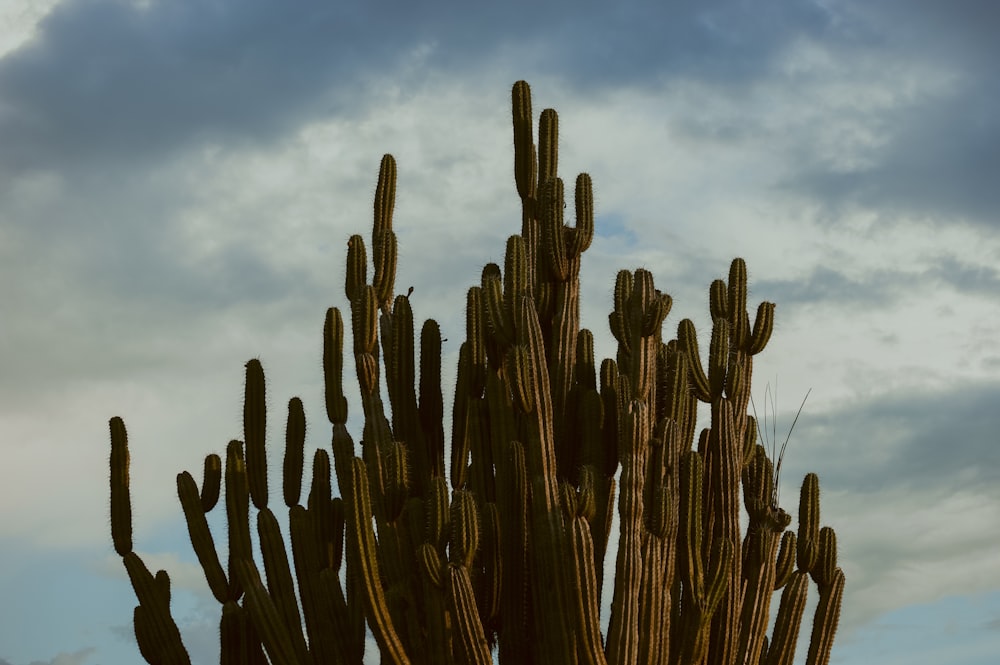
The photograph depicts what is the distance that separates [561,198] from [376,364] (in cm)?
150

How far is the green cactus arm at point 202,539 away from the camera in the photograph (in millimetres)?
8758

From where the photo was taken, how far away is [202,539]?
880cm

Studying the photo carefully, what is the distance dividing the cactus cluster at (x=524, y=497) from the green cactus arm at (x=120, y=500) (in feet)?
0.04

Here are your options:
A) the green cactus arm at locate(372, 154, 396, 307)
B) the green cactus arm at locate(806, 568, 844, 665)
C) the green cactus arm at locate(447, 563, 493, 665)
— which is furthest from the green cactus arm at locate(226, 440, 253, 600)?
the green cactus arm at locate(806, 568, 844, 665)

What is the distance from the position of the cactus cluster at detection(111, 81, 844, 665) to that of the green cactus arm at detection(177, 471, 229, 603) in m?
0.01

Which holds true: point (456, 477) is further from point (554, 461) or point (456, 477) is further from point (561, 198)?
point (561, 198)

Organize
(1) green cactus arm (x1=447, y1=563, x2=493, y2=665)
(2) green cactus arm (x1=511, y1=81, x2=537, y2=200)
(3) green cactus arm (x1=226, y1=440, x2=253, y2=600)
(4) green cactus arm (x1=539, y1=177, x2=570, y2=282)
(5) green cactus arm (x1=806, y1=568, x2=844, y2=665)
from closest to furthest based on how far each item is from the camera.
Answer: (1) green cactus arm (x1=447, y1=563, x2=493, y2=665)
(4) green cactus arm (x1=539, y1=177, x2=570, y2=282)
(3) green cactus arm (x1=226, y1=440, x2=253, y2=600)
(5) green cactus arm (x1=806, y1=568, x2=844, y2=665)
(2) green cactus arm (x1=511, y1=81, x2=537, y2=200)

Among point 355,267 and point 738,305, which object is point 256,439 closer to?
point 355,267

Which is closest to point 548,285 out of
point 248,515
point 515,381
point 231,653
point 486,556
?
point 515,381

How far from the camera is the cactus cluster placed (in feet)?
24.9

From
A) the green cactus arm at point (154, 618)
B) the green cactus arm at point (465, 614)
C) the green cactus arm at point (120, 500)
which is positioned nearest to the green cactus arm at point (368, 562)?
the green cactus arm at point (465, 614)

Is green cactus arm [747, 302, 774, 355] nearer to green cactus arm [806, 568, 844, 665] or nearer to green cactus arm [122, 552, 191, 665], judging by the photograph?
green cactus arm [806, 568, 844, 665]

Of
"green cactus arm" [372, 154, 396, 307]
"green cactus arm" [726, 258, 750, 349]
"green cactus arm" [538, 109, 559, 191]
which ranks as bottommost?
"green cactus arm" [726, 258, 750, 349]

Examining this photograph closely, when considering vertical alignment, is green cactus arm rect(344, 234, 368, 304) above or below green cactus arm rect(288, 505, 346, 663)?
above
